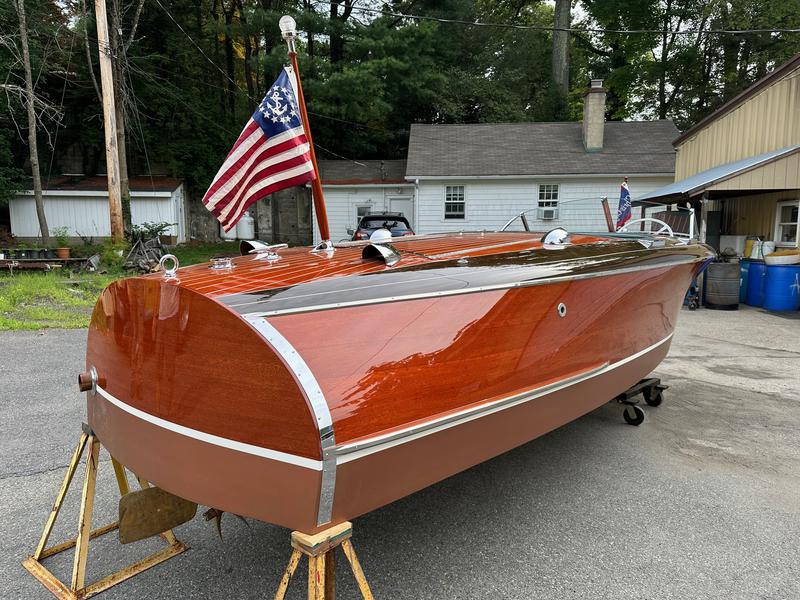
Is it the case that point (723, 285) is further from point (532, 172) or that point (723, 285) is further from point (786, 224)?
point (532, 172)

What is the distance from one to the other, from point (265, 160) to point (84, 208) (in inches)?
836

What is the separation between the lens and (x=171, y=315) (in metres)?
1.79

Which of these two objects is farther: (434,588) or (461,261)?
(461,261)

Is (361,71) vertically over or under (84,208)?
over

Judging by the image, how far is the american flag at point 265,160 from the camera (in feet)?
10.1

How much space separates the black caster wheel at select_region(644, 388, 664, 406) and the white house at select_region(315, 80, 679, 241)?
12.9 meters

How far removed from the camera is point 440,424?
1953 mm

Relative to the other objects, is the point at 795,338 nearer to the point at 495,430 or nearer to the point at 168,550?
the point at 495,430

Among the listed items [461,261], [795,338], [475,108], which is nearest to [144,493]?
[461,261]

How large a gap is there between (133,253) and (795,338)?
13.7 m

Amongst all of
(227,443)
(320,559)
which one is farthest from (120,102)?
(320,559)

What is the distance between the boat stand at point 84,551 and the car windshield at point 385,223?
459 inches

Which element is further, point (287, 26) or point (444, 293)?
point (287, 26)

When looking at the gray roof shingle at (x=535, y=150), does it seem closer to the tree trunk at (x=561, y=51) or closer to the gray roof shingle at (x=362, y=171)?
the gray roof shingle at (x=362, y=171)
